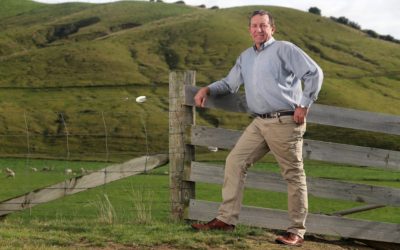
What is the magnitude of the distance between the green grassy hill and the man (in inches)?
1733

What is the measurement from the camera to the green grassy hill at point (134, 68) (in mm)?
73875

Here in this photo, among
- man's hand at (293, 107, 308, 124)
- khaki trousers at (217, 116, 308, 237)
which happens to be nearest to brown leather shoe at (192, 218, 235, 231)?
khaki trousers at (217, 116, 308, 237)

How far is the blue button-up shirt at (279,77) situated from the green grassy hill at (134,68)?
145ft

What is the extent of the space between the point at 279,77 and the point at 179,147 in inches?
74.4

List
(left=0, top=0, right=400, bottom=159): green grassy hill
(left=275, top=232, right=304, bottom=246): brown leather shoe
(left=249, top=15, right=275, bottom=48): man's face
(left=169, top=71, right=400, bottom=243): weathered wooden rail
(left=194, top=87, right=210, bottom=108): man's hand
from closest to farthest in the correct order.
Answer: (left=249, top=15, right=275, bottom=48): man's face
(left=275, top=232, right=304, bottom=246): brown leather shoe
(left=194, top=87, right=210, bottom=108): man's hand
(left=169, top=71, right=400, bottom=243): weathered wooden rail
(left=0, top=0, right=400, bottom=159): green grassy hill

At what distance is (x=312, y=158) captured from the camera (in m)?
7.83

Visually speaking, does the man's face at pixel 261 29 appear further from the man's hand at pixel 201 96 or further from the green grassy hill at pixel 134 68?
the green grassy hill at pixel 134 68

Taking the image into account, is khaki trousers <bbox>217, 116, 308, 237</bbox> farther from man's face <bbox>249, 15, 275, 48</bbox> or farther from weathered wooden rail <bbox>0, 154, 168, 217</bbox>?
weathered wooden rail <bbox>0, 154, 168, 217</bbox>

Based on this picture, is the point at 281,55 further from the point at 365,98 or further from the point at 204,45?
the point at 204,45

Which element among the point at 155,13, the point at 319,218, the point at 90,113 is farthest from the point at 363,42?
the point at 319,218

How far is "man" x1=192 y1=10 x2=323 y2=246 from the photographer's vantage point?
22.5 feet

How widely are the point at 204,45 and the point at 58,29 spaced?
41.9 meters

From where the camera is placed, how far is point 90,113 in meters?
78.8

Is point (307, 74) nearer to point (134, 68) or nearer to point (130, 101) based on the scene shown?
point (130, 101)
